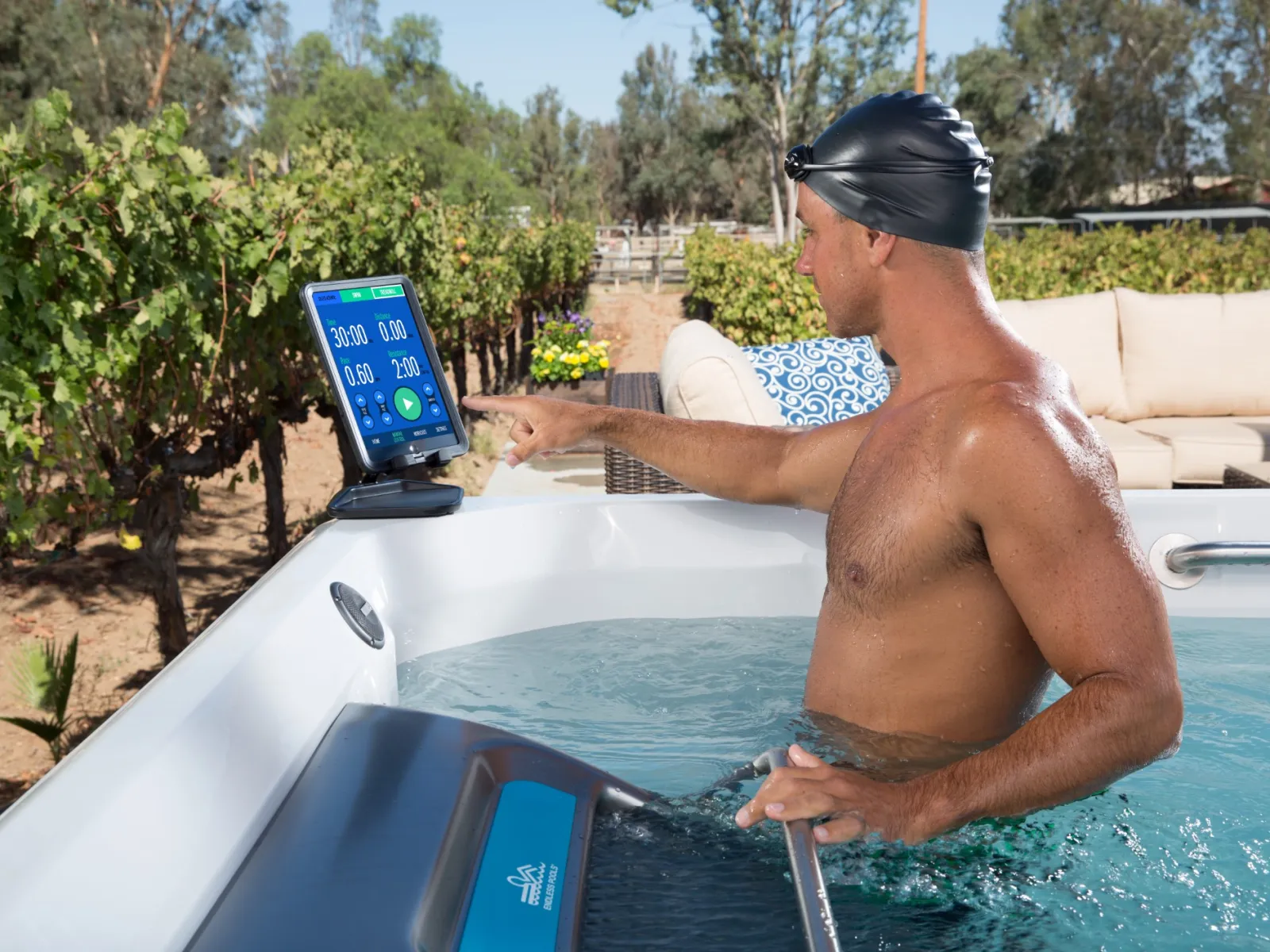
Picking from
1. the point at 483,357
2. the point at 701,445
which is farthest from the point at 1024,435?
the point at 483,357

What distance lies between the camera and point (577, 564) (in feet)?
10.1

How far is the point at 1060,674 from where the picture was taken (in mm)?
1574

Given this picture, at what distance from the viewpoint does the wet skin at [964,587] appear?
4.78 feet

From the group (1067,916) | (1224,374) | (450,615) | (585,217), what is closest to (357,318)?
(450,615)

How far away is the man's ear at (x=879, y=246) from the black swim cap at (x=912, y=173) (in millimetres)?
15

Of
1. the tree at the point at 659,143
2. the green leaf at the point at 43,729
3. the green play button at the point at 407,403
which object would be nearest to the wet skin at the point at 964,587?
the green play button at the point at 407,403

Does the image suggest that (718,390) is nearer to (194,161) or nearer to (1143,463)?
(194,161)

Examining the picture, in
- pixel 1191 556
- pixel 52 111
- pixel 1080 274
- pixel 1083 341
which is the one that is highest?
pixel 52 111

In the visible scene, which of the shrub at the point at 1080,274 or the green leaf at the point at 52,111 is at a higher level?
the green leaf at the point at 52,111

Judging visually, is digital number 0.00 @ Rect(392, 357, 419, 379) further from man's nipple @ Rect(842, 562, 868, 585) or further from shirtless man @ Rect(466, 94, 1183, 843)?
man's nipple @ Rect(842, 562, 868, 585)

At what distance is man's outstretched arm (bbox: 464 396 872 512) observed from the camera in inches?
99.2

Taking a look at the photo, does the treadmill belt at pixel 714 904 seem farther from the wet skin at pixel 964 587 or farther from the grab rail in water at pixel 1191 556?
the grab rail in water at pixel 1191 556

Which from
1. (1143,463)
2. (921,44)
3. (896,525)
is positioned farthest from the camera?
(921,44)

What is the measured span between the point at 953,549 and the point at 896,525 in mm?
103
